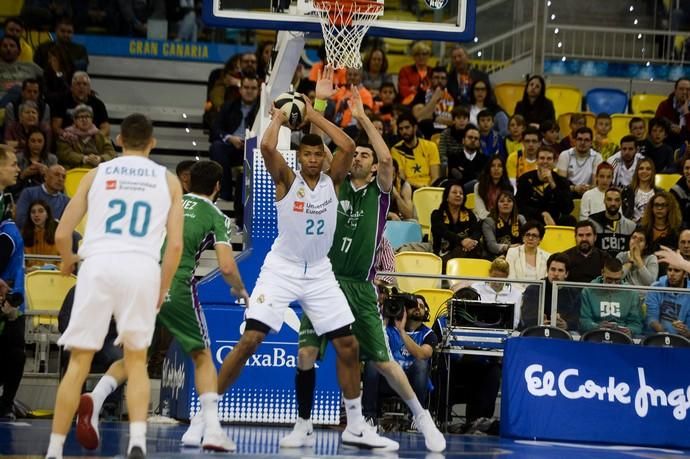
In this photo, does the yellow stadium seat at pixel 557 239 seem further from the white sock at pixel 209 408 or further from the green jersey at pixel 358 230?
the white sock at pixel 209 408

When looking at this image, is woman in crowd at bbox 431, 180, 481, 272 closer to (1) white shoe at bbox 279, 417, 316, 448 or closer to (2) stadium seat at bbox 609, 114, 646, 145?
(2) stadium seat at bbox 609, 114, 646, 145

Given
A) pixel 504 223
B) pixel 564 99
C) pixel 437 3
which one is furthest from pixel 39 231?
pixel 564 99

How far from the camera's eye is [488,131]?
18.5 metres

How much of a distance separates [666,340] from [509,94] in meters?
8.78

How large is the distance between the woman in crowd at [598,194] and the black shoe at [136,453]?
34.3ft

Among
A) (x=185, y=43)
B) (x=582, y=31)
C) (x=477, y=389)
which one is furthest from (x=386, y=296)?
(x=582, y=31)

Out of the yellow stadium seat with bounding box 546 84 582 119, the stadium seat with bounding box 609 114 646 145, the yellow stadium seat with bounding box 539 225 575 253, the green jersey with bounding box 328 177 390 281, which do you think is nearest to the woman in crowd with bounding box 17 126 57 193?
the yellow stadium seat with bounding box 539 225 575 253

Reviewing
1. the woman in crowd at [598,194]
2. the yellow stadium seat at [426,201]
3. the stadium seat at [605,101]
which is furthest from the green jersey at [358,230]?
the stadium seat at [605,101]

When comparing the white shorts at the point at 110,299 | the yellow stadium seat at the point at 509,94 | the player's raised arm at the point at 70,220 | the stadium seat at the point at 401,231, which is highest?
the yellow stadium seat at the point at 509,94

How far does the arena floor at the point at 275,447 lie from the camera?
29.8 feet

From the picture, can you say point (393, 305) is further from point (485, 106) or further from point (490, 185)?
point (485, 106)

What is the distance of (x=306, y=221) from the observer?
9812mm

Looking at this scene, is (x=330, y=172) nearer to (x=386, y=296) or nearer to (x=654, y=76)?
(x=386, y=296)

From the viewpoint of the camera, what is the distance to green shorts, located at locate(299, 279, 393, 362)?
10117mm
